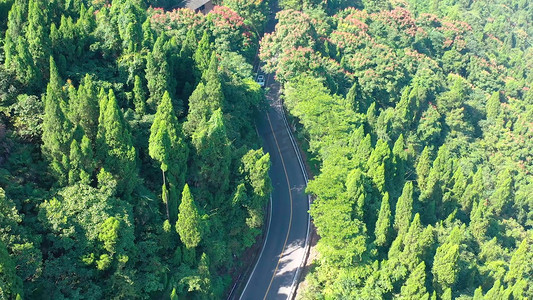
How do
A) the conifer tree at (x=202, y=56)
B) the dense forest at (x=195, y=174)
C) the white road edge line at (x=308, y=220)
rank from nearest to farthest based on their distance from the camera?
the dense forest at (x=195, y=174) < the white road edge line at (x=308, y=220) < the conifer tree at (x=202, y=56)

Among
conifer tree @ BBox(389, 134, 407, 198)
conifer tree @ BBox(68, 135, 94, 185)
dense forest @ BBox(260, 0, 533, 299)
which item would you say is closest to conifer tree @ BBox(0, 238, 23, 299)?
conifer tree @ BBox(68, 135, 94, 185)

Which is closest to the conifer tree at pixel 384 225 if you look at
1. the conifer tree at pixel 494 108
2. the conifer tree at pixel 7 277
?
the conifer tree at pixel 7 277

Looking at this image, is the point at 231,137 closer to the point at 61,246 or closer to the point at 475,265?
the point at 61,246

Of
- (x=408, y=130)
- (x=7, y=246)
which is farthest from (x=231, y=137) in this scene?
(x=408, y=130)

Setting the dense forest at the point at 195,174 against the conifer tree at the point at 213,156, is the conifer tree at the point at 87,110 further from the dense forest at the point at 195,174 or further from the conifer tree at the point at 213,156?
the conifer tree at the point at 213,156

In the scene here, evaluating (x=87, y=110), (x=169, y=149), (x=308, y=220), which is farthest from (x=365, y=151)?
(x=87, y=110)

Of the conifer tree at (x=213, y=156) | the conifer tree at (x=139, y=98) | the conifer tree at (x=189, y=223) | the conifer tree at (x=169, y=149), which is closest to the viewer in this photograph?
the conifer tree at (x=189, y=223)

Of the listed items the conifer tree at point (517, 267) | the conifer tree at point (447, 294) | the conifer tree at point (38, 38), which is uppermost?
the conifer tree at point (38, 38)
